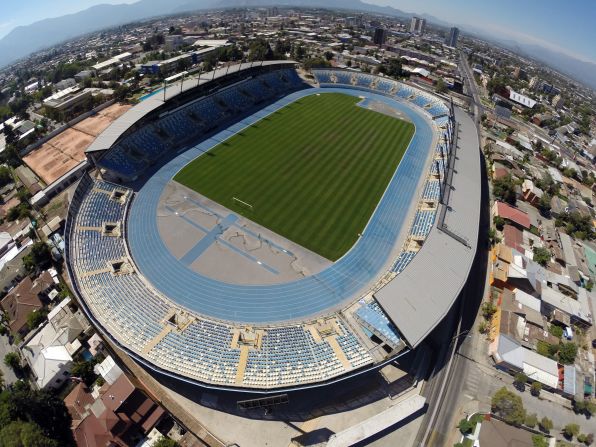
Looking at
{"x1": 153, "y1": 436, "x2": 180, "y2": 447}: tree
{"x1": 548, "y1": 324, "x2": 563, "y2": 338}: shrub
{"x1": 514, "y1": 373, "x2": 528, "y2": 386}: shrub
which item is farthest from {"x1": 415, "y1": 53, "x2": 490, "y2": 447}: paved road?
{"x1": 153, "y1": 436, "x2": 180, "y2": 447}: tree

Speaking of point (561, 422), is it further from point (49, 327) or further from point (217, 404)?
point (49, 327)

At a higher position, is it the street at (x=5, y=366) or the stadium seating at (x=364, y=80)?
the stadium seating at (x=364, y=80)

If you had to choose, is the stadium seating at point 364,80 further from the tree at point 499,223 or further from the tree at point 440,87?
the tree at point 499,223

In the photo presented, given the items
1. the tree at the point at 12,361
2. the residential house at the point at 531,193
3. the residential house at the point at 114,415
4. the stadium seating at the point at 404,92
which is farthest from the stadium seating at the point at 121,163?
the stadium seating at the point at 404,92

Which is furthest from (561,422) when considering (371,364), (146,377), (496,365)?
(146,377)

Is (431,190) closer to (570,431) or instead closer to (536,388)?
(536,388)

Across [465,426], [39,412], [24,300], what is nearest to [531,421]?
[465,426]

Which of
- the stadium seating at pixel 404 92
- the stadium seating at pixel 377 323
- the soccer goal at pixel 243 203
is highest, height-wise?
the stadium seating at pixel 404 92
